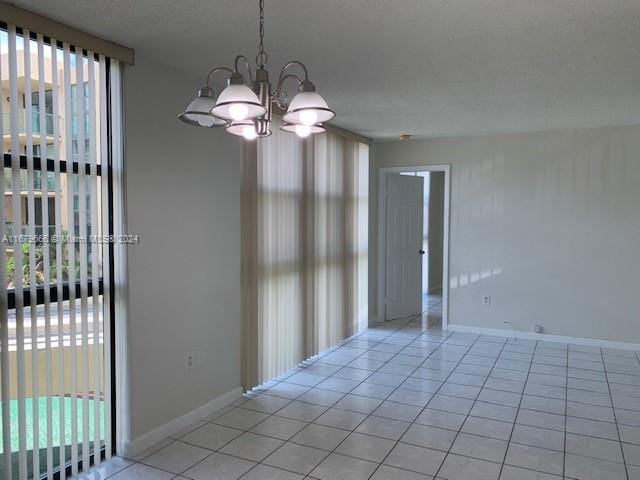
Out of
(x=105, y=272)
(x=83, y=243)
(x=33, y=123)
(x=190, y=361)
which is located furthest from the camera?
(x=190, y=361)

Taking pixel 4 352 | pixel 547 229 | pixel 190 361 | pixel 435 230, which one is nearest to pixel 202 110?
pixel 4 352

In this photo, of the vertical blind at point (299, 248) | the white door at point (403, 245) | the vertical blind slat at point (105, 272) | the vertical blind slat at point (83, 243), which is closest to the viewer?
the vertical blind slat at point (83, 243)

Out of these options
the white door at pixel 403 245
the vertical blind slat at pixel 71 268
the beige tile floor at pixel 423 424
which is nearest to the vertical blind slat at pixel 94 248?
the vertical blind slat at pixel 71 268

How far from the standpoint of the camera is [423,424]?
11.0ft

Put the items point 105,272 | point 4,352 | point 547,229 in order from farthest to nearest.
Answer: point 547,229, point 105,272, point 4,352

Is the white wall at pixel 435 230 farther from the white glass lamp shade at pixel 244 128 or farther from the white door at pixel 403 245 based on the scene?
the white glass lamp shade at pixel 244 128

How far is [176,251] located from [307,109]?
5.77ft

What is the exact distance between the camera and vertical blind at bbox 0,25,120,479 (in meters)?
2.29

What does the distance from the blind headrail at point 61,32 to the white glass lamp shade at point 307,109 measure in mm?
1422

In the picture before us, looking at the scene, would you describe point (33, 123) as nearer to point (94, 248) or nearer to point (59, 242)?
point (59, 242)


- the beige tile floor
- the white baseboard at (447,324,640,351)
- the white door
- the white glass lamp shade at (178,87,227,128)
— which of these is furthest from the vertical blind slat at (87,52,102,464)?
the white baseboard at (447,324,640,351)

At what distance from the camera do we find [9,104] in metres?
2.27

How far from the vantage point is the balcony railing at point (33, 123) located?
7.45 ft

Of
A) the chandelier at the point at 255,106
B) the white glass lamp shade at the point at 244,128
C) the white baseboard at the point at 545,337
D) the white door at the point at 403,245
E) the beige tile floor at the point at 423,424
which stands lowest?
the beige tile floor at the point at 423,424
